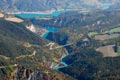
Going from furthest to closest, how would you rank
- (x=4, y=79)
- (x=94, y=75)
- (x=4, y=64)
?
(x=94, y=75), (x=4, y=64), (x=4, y=79)

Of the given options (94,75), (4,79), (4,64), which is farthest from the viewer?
(94,75)

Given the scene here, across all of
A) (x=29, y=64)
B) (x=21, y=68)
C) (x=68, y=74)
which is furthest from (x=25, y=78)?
(x=68, y=74)

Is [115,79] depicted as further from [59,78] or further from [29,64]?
[29,64]

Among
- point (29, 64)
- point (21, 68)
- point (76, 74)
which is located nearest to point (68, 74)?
point (76, 74)

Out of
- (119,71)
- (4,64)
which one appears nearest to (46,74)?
(4,64)

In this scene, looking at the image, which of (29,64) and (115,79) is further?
(29,64)

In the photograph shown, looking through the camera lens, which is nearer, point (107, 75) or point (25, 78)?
point (25, 78)

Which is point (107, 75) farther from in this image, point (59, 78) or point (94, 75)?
point (59, 78)
